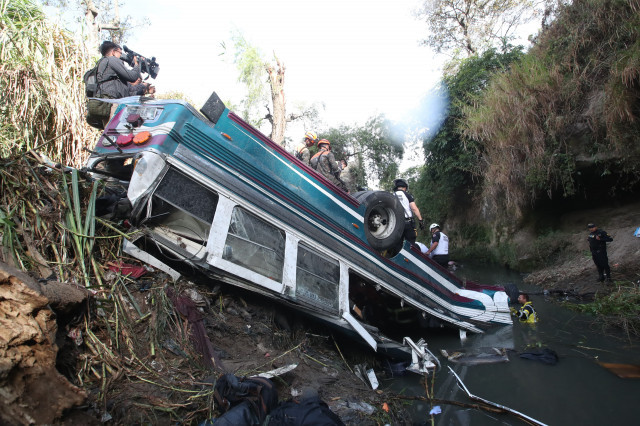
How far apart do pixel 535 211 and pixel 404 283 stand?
9.48 metres

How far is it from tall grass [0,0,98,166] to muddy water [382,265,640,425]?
570cm

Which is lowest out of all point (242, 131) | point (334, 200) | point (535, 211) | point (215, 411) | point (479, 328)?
point (215, 411)

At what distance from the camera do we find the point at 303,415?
2500 millimetres

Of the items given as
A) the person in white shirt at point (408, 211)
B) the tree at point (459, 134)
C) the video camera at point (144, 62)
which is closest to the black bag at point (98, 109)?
the video camera at point (144, 62)

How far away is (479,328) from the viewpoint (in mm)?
6070

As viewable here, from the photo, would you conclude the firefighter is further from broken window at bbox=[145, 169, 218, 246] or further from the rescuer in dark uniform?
the rescuer in dark uniform

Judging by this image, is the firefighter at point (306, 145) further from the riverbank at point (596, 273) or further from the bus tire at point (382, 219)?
the riverbank at point (596, 273)

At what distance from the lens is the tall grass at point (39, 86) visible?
17.6ft

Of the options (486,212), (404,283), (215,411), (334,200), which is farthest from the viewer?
(486,212)

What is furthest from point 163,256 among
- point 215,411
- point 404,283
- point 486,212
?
point 486,212

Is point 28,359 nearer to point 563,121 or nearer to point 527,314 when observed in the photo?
point 527,314

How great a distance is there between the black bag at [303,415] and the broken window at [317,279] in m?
1.21

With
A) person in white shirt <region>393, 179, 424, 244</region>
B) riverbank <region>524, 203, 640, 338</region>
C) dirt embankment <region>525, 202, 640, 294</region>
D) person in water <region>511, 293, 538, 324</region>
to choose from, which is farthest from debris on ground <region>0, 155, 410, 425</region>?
dirt embankment <region>525, 202, 640, 294</region>

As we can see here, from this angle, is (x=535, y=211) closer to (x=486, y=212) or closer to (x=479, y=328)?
(x=486, y=212)
